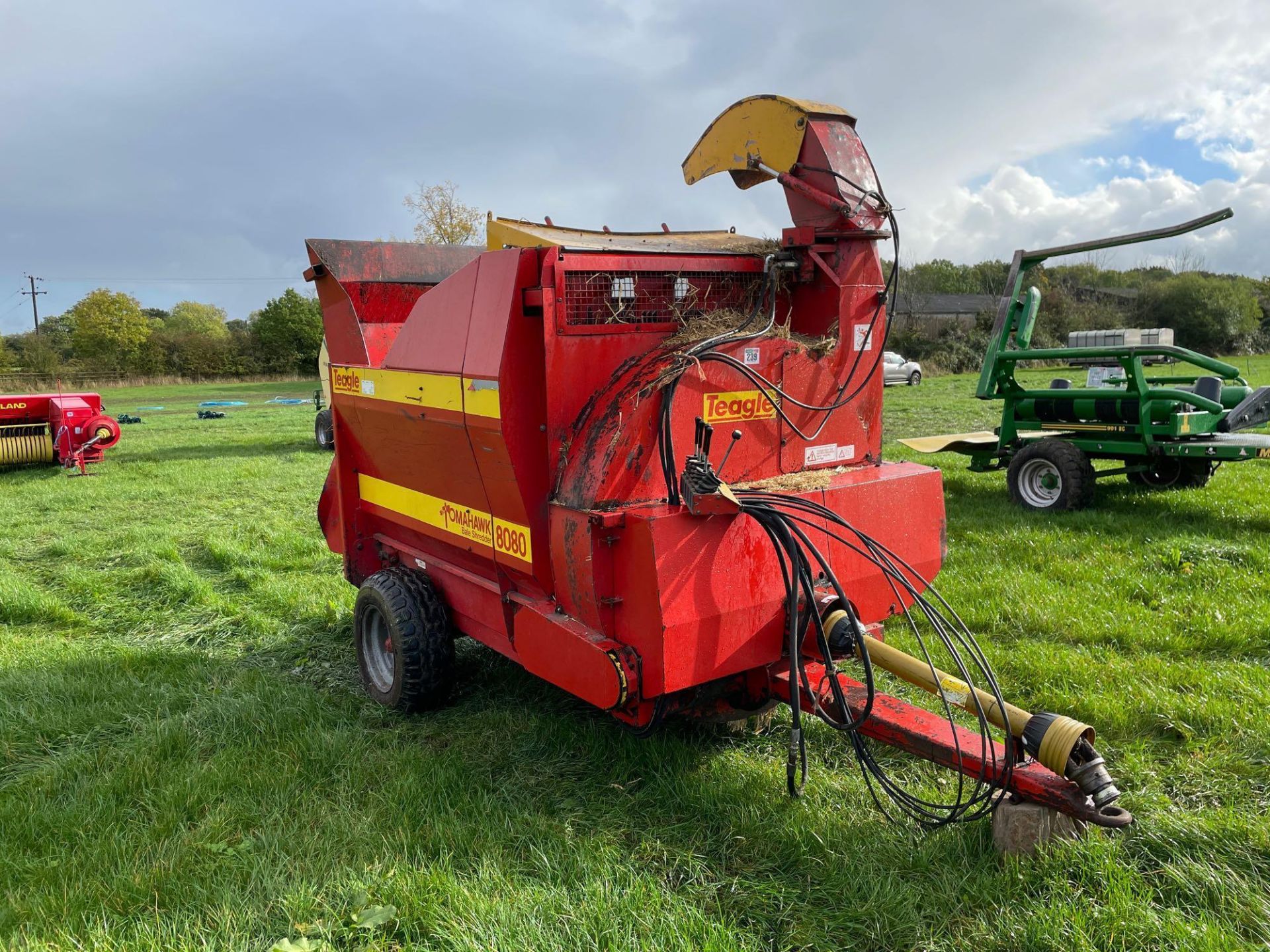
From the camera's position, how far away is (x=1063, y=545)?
21.6 ft

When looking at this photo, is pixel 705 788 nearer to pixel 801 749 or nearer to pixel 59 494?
pixel 801 749

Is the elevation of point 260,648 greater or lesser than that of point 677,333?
lesser

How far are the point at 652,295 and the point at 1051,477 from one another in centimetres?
576

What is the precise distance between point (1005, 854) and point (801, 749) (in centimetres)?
68

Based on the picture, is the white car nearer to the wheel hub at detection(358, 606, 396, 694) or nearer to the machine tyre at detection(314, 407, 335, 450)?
the machine tyre at detection(314, 407, 335, 450)

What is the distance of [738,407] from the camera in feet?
11.4

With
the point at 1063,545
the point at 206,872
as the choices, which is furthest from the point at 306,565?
the point at 1063,545

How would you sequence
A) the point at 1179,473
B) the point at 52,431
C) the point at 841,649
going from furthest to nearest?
the point at 52,431, the point at 1179,473, the point at 841,649

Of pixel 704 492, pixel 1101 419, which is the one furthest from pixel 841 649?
pixel 1101 419

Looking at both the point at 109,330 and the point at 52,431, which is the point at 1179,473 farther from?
the point at 109,330

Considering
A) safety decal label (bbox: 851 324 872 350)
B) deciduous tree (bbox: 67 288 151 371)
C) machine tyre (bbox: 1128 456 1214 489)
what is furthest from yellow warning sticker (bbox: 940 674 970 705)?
deciduous tree (bbox: 67 288 151 371)

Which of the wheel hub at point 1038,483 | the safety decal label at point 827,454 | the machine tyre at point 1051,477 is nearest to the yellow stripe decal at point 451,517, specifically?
the safety decal label at point 827,454

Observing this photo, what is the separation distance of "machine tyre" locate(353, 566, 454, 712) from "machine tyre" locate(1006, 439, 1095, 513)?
5.59 metres

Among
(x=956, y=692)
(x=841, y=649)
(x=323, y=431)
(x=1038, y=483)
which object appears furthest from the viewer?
(x=323, y=431)
